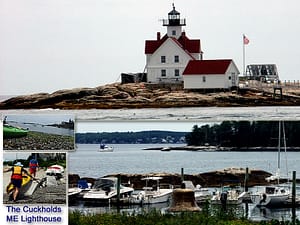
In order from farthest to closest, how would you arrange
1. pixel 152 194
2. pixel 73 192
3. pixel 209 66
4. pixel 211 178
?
pixel 211 178, pixel 152 194, pixel 73 192, pixel 209 66

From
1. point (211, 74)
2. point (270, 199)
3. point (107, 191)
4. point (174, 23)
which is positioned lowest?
point (270, 199)

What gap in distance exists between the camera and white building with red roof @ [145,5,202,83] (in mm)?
11078

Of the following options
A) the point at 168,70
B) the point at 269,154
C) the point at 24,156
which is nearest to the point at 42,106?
the point at 24,156

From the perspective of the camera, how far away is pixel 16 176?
37.0 feet

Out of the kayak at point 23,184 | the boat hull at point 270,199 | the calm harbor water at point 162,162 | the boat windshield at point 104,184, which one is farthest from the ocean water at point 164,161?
the kayak at point 23,184

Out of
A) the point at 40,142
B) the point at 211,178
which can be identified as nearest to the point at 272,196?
the point at 211,178

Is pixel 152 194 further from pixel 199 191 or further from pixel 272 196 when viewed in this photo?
pixel 272 196

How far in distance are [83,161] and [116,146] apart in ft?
1.84

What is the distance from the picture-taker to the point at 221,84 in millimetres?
11086

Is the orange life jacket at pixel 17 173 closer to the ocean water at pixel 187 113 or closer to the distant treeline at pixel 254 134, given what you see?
the ocean water at pixel 187 113

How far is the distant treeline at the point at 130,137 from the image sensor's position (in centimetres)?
1182

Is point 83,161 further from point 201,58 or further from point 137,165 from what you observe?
point 201,58

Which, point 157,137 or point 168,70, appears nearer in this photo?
point 168,70

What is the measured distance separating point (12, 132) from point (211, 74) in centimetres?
186
